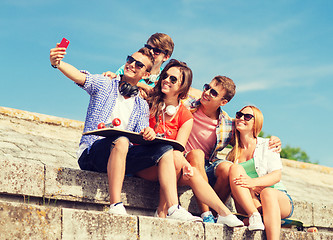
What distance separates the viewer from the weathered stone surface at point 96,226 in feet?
10.9

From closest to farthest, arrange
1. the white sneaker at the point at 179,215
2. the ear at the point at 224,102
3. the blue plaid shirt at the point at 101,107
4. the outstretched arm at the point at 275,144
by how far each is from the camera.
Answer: the white sneaker at the point at 179,215, the blue plaid shirt at the point at 101,107, the outstretched arm at the point at 275,144, the ear at the point at 224,102

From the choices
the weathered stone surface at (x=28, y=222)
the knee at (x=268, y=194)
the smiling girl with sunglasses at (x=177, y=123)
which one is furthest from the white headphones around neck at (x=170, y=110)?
the weathered stone surface at (x=28, y=222)

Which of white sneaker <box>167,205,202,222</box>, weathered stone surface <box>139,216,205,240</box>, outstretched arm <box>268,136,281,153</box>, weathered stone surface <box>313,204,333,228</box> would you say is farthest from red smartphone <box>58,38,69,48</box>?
weathered stone surface <box>313,204,333,228</box>

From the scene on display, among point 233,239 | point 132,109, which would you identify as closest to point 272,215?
point 233,239

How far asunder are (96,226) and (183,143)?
1299 mm

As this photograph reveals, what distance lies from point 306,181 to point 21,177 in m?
6.08

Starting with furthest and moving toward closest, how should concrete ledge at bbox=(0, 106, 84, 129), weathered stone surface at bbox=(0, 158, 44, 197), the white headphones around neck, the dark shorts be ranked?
concrete ledge at bbox=(0, 106, 84, 129)
the white headphones around neck
the dark shorts
weathered stone surface at bbox=(0, 158, 44, 197)

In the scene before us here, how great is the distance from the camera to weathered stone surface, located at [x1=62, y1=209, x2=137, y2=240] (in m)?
3.32

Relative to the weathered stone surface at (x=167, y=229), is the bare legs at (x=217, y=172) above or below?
above

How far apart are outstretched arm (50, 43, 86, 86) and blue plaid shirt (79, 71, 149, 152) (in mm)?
88

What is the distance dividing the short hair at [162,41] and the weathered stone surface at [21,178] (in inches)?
92.5

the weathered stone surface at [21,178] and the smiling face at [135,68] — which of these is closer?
the weathered stone surface at [21,178]

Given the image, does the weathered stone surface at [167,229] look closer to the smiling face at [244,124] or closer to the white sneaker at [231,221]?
the white sneaker at [231,221]

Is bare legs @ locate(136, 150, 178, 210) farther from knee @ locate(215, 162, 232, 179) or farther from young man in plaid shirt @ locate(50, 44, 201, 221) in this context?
knee @ locate(215, 162, 232, 179)
